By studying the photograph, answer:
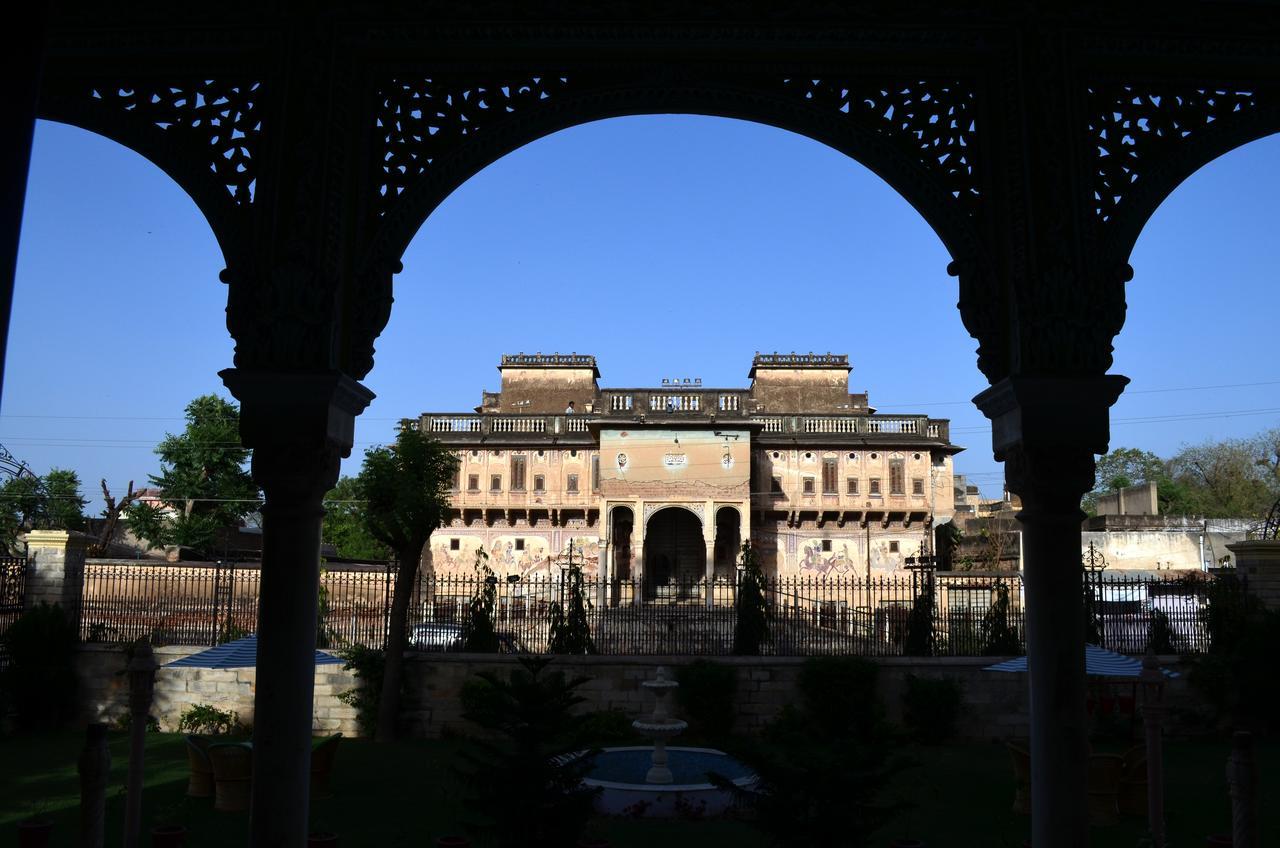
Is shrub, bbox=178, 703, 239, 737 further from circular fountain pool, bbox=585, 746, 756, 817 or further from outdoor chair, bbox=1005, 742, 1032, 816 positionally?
outdoor chair, bbox=1005, 742, 1032, 816

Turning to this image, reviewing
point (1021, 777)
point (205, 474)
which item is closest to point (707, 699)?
point (1021, 777)

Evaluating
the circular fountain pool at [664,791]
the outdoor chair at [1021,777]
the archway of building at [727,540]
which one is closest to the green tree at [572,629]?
the circular fountain pool at [664,791]

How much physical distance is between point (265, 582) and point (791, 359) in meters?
40.0

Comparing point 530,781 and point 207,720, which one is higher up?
point 530,781

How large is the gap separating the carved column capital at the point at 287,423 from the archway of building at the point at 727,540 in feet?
104

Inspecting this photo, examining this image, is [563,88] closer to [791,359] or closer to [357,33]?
[357,33]

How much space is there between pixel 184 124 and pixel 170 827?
4.95 metres

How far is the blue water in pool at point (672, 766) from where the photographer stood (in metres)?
10.7

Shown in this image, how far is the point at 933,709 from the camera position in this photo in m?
13.9

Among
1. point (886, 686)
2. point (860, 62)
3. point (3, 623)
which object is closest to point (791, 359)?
point (886, 686)

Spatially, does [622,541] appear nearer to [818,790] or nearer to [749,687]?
[749,687]

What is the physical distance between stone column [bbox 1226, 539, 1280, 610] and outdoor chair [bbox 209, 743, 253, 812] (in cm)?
1341

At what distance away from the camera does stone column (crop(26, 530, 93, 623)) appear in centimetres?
1459

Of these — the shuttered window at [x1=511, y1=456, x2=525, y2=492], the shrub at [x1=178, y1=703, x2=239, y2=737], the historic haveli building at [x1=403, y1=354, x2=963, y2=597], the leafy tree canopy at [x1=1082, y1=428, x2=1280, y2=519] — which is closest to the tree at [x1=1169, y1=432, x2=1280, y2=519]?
the leafy tree canopy at [x1=1082, y1=428, x2=1280, y2=519]
